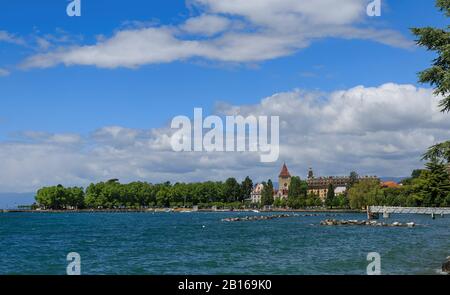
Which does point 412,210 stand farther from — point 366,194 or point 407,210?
point 366,194

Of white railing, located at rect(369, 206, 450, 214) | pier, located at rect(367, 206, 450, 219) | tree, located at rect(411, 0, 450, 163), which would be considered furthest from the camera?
white railing, located at rect(369, 206, 450, 214)

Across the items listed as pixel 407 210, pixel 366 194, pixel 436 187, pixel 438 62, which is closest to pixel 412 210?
pixel 407 210

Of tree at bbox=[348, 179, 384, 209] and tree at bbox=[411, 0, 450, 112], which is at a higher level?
tree at bbox=[411, 0, 450, 112]

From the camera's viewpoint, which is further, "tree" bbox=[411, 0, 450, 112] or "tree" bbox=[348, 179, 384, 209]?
"tree" bbox=[348, 179, 384, 209]

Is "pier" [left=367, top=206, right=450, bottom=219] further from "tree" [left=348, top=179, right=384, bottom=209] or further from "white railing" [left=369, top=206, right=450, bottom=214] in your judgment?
"tree" [left=348, top=179, right=384, bottom=209]

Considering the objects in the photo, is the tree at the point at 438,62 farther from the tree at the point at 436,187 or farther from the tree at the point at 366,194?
the tree at the point at 366,194

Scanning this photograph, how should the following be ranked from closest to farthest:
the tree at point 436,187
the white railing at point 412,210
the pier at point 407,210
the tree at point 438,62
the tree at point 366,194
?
the tree at point 438,62, the tree at point 436,187, the pier at point 407,210, the white railing at point 412,210, the tree at point 366,194

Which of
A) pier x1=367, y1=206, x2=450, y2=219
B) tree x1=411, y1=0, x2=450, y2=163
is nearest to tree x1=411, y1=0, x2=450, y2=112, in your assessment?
tree x1=411, y1=0, x2=450, y2=163

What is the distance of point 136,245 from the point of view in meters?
59.6

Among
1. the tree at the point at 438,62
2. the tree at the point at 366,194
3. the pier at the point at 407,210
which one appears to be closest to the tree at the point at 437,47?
the tree at the point at 438,62

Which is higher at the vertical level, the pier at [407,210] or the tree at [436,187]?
the tree at [436,187]
